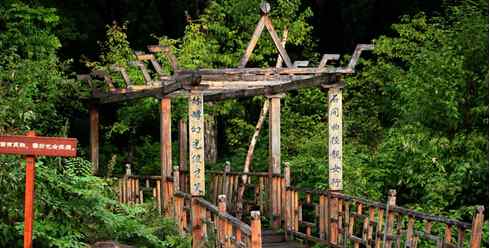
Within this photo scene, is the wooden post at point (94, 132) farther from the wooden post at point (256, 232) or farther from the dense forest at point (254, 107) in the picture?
the wooden post at point (256, 232)

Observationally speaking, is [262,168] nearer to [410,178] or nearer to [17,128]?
[410,178]

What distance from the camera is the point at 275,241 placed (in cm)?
1252

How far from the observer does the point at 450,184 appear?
13.0 meters

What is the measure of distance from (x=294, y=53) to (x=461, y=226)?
14783 millimetres

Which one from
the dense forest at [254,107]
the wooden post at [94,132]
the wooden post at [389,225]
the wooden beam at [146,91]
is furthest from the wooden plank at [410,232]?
the wooden post at [94,132]

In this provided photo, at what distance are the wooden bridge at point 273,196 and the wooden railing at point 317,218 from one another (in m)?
0.01

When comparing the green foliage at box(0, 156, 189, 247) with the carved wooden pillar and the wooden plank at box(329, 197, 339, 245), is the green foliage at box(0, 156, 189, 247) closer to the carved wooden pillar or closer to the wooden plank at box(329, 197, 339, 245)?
the carved wooden pillar

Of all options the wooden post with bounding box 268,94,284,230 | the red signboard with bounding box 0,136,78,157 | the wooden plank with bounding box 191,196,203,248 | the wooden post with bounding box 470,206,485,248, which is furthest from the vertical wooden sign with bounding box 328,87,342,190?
the red signboard with bounding box 0,136,78,157

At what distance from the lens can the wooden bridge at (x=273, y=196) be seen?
9.28 meters

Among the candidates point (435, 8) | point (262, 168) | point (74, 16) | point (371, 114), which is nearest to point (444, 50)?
point (371, 114)

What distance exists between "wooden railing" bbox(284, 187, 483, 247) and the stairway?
157 millimetres

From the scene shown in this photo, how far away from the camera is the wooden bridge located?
9281 mm

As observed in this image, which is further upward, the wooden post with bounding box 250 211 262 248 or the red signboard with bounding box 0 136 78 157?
the red signboard with bounding box 0 136 78 157

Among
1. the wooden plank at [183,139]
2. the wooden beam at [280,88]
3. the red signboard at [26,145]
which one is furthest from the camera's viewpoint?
the wooden plank at [183,139]
